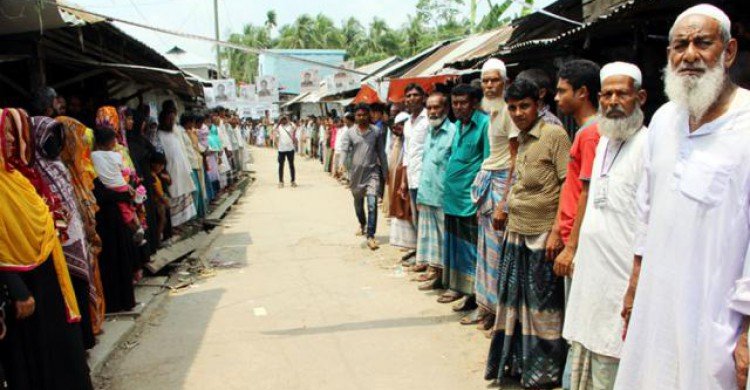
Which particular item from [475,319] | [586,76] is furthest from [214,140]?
[586,76]

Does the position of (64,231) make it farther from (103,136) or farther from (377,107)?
(377,107)

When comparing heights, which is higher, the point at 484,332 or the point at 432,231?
the point at 432,231

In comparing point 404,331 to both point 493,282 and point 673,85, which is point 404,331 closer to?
point 493,282

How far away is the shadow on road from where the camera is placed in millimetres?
5176

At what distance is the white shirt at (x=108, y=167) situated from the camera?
5.27 metres

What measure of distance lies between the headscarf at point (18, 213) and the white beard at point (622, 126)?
2947mm

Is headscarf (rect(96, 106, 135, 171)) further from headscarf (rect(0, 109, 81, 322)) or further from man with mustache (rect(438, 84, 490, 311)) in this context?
man with mustache (rect(438, 84, 490, 311))

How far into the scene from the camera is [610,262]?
9.75ft

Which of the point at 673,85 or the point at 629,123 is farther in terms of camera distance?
the point at 629,123

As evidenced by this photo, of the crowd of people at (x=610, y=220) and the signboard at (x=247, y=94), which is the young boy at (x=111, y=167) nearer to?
the crowd of people at (x=610, y=220)

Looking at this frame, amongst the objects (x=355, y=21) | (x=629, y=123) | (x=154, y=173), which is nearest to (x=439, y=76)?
(x=154, y=173)

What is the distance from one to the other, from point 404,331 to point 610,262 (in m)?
2.51

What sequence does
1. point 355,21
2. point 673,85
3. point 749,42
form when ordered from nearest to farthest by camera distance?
point 673,85 → point 749,42 → point 355,21

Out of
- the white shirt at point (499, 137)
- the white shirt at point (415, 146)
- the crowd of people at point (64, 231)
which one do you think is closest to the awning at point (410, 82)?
the white shirt at point (415, 146)
